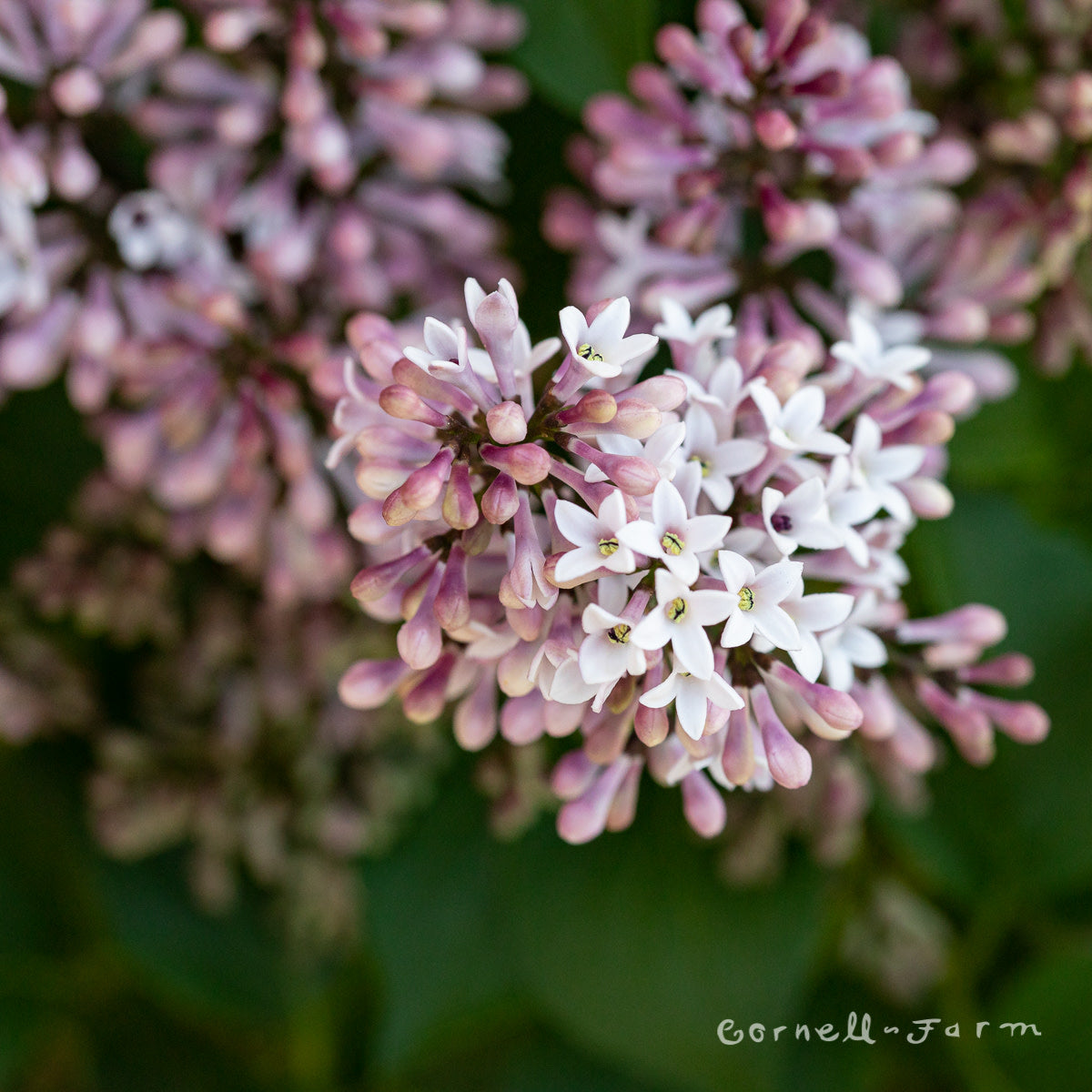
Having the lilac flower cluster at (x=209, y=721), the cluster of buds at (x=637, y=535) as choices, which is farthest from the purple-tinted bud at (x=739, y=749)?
the lilac flower cluster at (x=209, y=721)

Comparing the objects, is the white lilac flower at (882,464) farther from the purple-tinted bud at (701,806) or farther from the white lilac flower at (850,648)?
the purple-tinted bud at (701,806)

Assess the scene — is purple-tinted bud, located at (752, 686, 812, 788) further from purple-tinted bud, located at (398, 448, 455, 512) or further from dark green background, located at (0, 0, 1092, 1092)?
dark green background, located at (0, 0, 1092, 1092)

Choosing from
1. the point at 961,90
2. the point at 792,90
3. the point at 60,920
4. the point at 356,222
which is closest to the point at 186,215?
the point at 356,222

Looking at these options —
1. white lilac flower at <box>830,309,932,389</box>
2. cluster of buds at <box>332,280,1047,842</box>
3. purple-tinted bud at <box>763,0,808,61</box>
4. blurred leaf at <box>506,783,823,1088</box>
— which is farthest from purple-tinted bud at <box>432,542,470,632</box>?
blurred leaf at <box>506,783,823,1088</box>

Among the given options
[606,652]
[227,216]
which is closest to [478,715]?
[606,652]

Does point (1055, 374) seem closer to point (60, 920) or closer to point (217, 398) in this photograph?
point (217, 398)

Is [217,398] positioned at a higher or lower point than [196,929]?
higher

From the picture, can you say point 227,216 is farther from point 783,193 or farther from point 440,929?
point 440,929
